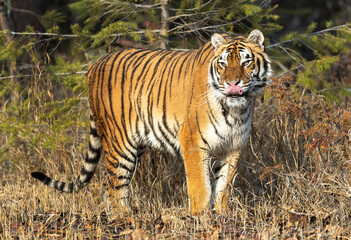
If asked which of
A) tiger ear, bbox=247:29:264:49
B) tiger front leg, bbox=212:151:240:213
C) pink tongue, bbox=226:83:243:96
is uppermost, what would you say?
tiger ear, bbox=247:29:264:49

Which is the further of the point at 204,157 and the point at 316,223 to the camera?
the point at 204,157

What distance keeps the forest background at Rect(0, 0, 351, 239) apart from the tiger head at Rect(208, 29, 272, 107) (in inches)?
6.5

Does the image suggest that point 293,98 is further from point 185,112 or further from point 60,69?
point 60,69

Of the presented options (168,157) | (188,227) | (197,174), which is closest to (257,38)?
(197,174)

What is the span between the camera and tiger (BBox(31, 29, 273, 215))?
438 cm

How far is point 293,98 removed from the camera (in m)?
4.43

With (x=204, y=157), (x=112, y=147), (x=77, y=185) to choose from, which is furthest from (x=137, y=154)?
(x=204, y=157)

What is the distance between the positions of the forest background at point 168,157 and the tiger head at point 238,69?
16 centimetres

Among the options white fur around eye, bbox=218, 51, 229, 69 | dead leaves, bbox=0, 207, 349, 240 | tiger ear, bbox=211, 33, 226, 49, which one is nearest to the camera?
dead leaves, bbox=0, 207, 349, 240

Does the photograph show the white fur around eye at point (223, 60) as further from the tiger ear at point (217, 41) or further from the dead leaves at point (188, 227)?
the dead leaves at point (188, 227)

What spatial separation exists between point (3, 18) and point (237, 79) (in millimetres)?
3931

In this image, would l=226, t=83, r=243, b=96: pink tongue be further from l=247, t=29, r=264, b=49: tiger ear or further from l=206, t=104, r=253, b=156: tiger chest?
l=247, t=29, r=264, b=49: tiger ear

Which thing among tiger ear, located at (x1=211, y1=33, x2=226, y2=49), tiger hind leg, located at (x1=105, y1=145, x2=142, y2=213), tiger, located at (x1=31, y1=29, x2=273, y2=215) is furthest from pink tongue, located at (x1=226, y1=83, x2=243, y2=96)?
tiger hind leg, located at (x1=105, y1=145, x2=142, y2=213)

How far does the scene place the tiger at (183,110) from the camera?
4.38m
